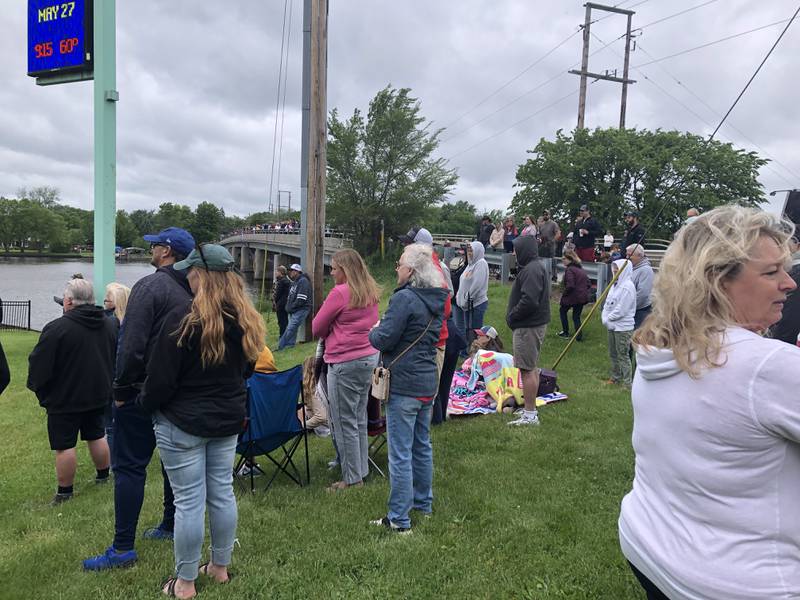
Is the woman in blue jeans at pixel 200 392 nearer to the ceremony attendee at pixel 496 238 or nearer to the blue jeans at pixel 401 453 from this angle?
the blue jeans at pixel 401 453

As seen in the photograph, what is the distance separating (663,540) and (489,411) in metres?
4.71

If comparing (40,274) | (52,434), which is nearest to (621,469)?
(52,434)

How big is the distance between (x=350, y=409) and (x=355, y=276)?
97 cm

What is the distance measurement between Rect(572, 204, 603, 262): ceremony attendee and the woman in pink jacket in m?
9.04

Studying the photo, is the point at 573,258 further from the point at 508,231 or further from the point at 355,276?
the point at 355,276

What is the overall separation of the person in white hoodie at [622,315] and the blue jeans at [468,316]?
1.89m

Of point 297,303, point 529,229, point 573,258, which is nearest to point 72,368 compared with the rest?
point 297,303

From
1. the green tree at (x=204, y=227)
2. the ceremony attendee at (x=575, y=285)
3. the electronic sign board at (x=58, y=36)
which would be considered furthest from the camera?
the ceremony attendee at (x=575, y=285)

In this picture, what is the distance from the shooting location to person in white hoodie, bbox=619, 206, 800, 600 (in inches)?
43.8

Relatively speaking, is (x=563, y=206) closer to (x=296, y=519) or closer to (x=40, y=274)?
(x=296, y=519)

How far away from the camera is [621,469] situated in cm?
421

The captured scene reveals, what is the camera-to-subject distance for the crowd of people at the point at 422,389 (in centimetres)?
113

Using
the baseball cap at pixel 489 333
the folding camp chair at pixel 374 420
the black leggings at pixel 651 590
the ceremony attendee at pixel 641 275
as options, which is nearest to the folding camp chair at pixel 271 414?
the folding camp chair at pixel 374 420

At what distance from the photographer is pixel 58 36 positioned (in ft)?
19.0
